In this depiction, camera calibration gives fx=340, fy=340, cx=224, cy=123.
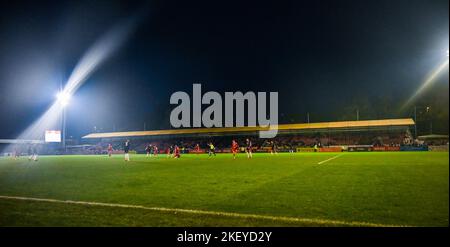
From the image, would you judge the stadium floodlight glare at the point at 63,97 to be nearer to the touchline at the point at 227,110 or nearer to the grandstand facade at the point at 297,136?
the grandstand facade at the point at 297,136

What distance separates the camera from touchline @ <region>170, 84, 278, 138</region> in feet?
213

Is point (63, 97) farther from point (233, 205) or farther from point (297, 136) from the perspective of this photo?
point (233, 205)

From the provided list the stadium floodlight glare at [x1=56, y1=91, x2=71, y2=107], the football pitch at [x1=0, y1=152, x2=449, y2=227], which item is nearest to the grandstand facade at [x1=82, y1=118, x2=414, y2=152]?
the stadium floodlight glare at [x1=56, y1=91, x2=71, y2=107]

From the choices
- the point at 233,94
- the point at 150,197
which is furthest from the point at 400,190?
the point at 233,94

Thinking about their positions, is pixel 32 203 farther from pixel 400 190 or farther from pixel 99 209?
pixel 400 190

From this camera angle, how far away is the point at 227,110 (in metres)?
68.4

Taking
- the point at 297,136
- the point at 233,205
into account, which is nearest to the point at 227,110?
the point at 297,136

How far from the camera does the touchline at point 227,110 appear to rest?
6488 cm

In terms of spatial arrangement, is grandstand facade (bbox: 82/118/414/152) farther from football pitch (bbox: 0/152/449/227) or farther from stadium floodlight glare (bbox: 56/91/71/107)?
football pitch (bbox: 0/152/449/227)

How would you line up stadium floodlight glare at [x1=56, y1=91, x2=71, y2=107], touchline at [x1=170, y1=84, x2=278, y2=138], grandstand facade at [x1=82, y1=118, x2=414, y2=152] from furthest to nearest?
touchline at [x1=170, y1=84, x2=278, y2=138], grandstand facade at [x1=82, y1=118, x2=414, y2=152], stadium floodlight glare at [x1=56, y1=91, x2=71, y2=107]

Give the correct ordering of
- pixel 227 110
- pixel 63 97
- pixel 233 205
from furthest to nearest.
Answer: pixel 227 110 → pixel 63 97 → pixel 233 205

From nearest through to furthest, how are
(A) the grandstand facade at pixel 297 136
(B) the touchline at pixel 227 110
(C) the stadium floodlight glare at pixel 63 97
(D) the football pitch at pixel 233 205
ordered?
(D) the football pitch at pixel 233 205, (C) the stadium floodlight glare at pixel 63 97, (A) the grandstand facade at pixel 297 136, (B) the touchline at pixel 227 110

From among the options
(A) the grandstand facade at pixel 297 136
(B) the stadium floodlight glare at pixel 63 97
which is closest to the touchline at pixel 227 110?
(A) the grandstand facade at pixel 297 136
